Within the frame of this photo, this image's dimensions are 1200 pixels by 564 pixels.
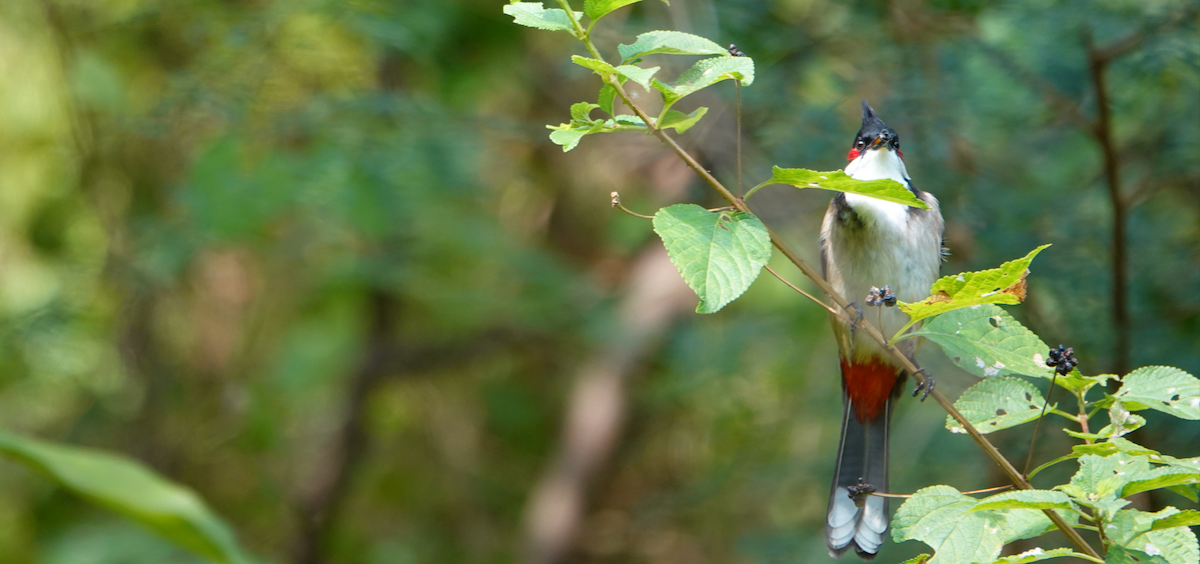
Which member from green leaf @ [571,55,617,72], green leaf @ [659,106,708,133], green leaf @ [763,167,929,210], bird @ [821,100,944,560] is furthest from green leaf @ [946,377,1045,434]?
bird @ [821,100,944,560]

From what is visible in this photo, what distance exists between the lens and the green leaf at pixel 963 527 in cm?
103

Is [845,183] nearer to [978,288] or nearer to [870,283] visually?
[978,288]

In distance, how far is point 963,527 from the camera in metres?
1.04

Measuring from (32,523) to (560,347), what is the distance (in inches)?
104

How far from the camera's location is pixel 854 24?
10.3 feet

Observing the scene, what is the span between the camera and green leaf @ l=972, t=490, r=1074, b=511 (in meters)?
0.92

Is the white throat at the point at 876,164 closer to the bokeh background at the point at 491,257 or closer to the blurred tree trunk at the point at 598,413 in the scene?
the bokeh background at the point at 491,257

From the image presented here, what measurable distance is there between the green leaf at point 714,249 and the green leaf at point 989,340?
229 mm

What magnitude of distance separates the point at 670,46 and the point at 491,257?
140 inches

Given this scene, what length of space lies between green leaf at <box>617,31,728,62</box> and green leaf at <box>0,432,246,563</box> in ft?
4.17

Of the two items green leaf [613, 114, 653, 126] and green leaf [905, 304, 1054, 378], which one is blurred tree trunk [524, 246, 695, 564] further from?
green leaf [613, 114, 653, 126]

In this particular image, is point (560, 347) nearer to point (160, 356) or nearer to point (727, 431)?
point (727, 431)

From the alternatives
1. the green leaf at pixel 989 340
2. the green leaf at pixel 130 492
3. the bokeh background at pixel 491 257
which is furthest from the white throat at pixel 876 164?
the green leaf at pixel 130 492

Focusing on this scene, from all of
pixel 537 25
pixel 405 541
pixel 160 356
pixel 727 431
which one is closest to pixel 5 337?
pixel 160 356
